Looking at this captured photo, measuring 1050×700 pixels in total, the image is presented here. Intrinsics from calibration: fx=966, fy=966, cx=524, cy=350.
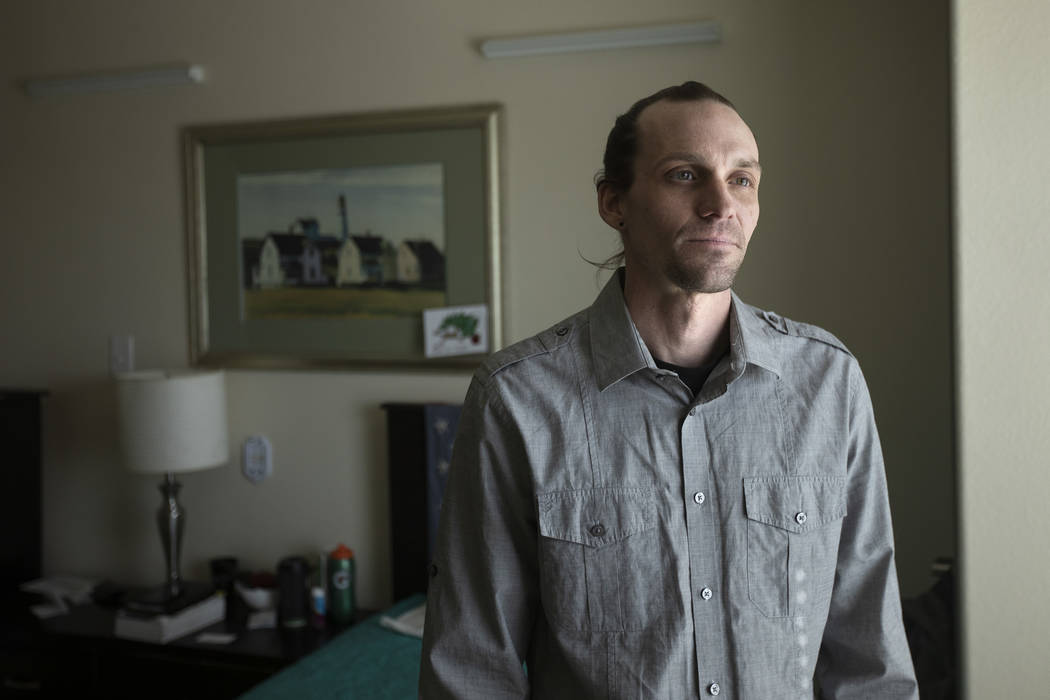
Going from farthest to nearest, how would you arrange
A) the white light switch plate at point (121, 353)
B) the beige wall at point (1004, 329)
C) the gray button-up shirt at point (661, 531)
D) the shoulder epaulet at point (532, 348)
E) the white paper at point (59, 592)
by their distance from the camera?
the white light switch plate at point (121, 353) < the white paper at point (59, 592) < the beige wall at point (1004, 329) < the shoulder epaulet at point (532, 348) < the gray button-up shirt at point (661, 531)

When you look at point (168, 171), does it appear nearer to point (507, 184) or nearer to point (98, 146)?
point (98, 146)

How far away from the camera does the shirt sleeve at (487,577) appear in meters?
1.29

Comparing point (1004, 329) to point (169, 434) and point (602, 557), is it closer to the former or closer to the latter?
point (602, 557)

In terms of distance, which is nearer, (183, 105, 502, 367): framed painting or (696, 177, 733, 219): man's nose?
(696, 177, 733, 219): man's nose

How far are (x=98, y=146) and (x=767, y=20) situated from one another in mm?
2316

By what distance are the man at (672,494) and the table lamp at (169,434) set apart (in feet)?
6.16

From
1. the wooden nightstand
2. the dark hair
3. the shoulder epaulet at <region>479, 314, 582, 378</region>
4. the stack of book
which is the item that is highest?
the dark hair

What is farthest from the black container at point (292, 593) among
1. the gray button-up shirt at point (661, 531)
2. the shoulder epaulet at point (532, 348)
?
the shoulder epaulet at point (532, 348)

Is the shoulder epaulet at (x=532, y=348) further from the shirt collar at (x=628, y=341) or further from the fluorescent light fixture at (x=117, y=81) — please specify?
the fluorescent light fixture at (x=117, y=81)

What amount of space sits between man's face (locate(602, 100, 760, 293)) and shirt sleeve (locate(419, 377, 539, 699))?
0.31 metres

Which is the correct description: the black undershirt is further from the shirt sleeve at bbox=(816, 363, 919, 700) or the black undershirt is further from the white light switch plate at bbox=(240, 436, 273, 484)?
the white light switch plate at bbox=(240, 436, 273, 484)

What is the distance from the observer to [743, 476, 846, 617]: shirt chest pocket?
1258 millimetres

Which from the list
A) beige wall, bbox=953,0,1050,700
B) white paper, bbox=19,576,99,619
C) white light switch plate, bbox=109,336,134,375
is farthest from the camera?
white light switch plate, bbox=109,336,134,375

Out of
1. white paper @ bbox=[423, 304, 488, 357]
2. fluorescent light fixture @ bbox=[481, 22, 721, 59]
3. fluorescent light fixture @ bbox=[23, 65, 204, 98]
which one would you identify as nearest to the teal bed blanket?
white paper @ bbox=[423, 304, 488, 357]
